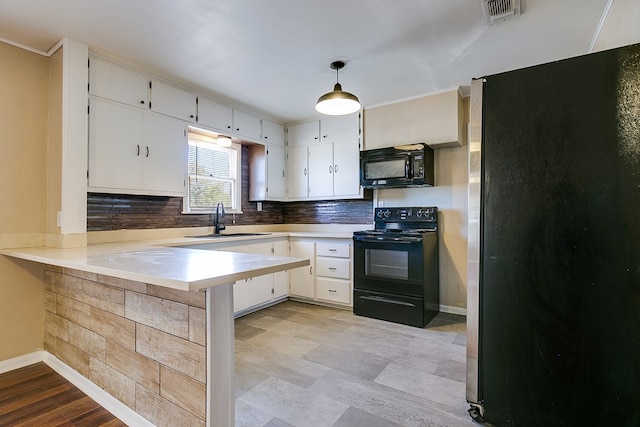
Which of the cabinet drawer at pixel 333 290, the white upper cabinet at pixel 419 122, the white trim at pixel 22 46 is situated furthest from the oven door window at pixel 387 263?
the white trim at pixel 22 46

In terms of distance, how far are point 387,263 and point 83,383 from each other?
2.68m

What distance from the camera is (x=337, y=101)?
2.48 meters

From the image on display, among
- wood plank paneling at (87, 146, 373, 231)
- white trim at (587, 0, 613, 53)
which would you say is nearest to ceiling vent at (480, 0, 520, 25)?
white trim at (587, 0, 613, 53)

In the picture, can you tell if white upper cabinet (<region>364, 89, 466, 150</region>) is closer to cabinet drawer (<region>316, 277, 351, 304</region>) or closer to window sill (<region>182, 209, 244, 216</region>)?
cabinet drawer (<region>316, 277, 351, 304</region>)

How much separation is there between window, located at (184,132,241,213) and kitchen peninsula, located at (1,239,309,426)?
175 centimetres

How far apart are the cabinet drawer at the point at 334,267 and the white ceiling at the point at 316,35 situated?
197 cm

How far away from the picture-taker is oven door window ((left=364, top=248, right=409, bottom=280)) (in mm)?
3285

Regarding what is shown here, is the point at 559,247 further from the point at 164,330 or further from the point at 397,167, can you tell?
the point at 397,167

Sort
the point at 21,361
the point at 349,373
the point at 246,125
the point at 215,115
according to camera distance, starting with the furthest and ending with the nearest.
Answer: the point at 246,125 → the point at 215,115 → the point at 21,361 → the point at 349,373

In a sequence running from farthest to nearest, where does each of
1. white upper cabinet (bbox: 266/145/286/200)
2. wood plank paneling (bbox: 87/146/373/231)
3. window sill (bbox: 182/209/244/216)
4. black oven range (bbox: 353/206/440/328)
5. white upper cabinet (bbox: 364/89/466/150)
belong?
white upper cabinet (bbox: 266/145/286/200), window sill (bbox: 182/209/244/216), white upper cabinet (bbox: 364/89/466/150), black oven range (bbox: 353/206/440/328), wood plank paneling (bbox: 87/146/373/231)

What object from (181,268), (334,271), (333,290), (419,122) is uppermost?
(419,122)

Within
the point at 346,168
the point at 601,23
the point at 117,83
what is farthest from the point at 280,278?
the point at 601,23

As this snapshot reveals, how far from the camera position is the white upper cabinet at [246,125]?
3764 millimetres

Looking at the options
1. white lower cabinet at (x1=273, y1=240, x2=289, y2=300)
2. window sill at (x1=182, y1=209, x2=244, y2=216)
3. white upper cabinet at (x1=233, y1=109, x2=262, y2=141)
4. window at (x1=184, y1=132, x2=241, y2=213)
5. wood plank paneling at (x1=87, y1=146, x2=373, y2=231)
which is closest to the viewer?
wood plank paneling at (x1=87, y1=146, x2=373, y2=231)
